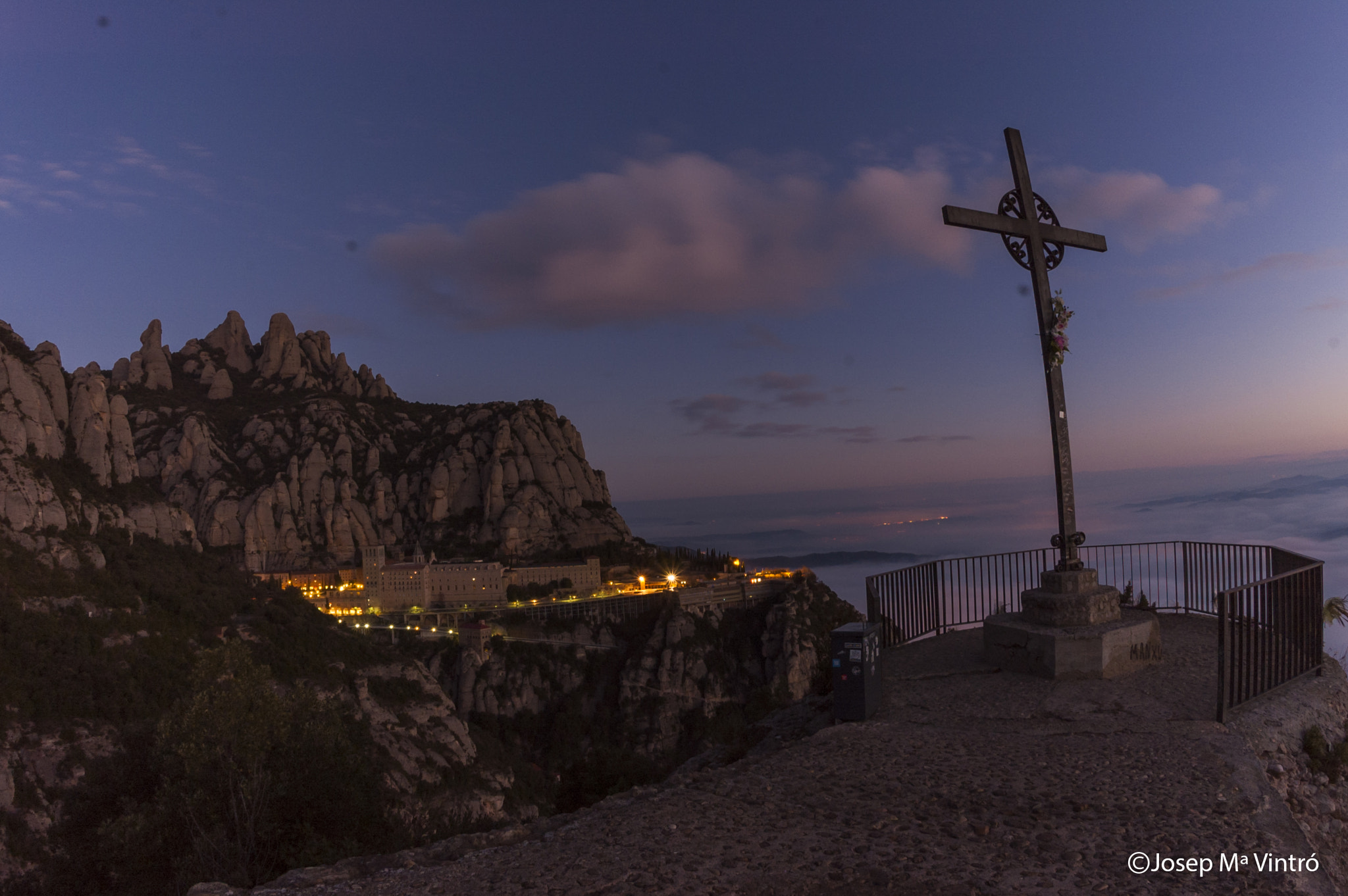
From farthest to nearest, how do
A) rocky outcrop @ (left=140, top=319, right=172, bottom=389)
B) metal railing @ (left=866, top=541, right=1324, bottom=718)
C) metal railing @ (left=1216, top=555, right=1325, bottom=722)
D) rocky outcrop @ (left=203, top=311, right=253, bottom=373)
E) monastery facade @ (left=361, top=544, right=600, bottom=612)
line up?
1. rocky outcrop @ (left=203, top=311, right=253, bottom=373)
2. rocky outcrop @ (left=140, top=319, right=172, bottom=389)
3. monastery facade @ (left=361, top=544, right=600, bottom=612)
4. metal railing @ (left=866, top=541, right=1324, bottom=718)
5. metal railing @ (left=1216, top=555, right=1325, bottom=722)

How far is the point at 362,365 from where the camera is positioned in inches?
6038

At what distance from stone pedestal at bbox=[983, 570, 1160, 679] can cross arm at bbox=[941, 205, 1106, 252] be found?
15.2 feet

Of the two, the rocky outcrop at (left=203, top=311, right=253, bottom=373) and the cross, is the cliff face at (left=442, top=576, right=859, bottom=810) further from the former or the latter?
the rocky outcrop at (left=203, top=311, right=253, bottom=373)

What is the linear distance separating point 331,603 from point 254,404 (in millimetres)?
50927

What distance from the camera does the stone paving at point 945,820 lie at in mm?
4188

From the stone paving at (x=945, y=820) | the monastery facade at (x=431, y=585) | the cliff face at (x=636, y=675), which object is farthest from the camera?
the monastery facade at (x=431, y=585)

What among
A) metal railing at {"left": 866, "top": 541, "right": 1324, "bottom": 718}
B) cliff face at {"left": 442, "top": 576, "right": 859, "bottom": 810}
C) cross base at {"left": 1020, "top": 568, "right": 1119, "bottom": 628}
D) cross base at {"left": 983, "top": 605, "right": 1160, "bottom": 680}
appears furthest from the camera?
cliff face at {"left": 442, "top": 576, "right": 859, "bottom": 810}

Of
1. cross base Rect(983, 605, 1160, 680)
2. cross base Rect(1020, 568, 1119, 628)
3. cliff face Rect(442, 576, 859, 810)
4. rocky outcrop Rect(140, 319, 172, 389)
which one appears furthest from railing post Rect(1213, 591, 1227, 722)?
rocky outcrop Rect(140, 319, 172, 389)

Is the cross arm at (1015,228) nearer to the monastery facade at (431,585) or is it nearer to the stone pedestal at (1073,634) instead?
the stone pedestal at (1073,634)

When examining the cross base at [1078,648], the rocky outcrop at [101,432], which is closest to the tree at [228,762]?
the cross base at [1078,648]

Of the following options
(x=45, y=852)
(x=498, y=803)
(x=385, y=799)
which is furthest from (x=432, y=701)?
(x=385, y=799)

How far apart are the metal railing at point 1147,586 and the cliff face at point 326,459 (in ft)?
337

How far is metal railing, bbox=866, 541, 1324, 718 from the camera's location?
770 centimetres

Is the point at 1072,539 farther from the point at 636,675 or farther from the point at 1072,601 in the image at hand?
the point at 636,675
